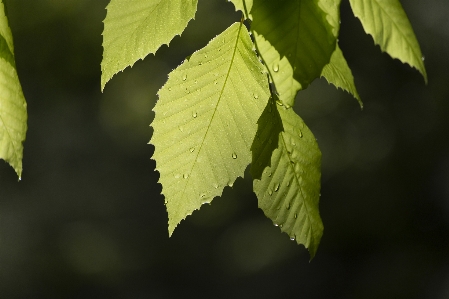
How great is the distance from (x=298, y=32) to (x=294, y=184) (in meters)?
0.27

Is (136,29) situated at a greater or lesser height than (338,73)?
greater

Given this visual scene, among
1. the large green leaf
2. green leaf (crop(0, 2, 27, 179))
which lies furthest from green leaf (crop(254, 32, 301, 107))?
green leaf (crop(0, 2, 27, 179))

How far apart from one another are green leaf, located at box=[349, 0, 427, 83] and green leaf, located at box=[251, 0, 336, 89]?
41 millimetres

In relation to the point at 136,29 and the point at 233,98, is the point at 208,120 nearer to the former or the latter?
the point at 233,98

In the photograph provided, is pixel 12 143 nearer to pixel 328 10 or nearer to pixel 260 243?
pixel 328 10

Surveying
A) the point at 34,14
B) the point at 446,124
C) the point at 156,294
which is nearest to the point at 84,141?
the point at 34,14

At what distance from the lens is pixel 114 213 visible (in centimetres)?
920

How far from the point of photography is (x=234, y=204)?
838 cm

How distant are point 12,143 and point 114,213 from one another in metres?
8.80

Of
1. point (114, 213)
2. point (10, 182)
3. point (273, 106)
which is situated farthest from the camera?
point (114, 213)

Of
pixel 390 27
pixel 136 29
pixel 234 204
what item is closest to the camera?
pixel 390 27

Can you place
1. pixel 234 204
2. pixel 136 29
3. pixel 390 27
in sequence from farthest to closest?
pixel 234 204 < pixel 136 29 < pixel 390 27

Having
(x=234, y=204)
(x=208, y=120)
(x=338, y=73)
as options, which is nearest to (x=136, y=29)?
(x=208, y=120)

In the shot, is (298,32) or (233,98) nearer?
(298,32)
